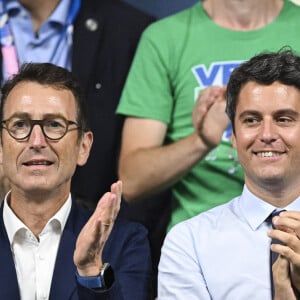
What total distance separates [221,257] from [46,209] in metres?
0.38

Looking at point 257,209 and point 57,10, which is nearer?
point 257,209

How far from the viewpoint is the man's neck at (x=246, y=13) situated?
267cm

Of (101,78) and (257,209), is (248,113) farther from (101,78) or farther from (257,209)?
(101,78)

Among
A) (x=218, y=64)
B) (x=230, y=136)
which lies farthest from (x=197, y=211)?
(x=218, y=64)

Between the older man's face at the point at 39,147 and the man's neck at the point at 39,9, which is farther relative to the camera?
the man's neck at the point at 39,9

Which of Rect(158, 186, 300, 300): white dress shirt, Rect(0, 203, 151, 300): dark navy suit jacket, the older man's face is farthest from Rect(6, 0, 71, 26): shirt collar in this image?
Rect(158, 186, 300, 300): white dress shirt

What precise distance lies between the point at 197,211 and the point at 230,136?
0.20m

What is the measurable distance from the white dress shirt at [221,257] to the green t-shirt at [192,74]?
0.31 metres

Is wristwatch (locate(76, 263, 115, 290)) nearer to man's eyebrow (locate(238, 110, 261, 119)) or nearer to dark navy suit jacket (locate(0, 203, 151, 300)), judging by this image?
dark navy suit jacket (locate(0, 203, 151, 300))

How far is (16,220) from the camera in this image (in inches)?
88.4

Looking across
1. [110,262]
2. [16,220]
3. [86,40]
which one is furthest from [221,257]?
[86,40]

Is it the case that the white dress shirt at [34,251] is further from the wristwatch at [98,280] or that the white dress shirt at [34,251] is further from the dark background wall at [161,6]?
the dark background wall at [161,6]

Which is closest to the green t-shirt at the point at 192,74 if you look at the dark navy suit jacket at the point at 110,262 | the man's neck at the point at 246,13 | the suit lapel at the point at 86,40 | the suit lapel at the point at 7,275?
the man's neck at the point at 246,13

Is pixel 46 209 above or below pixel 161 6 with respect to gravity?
below
